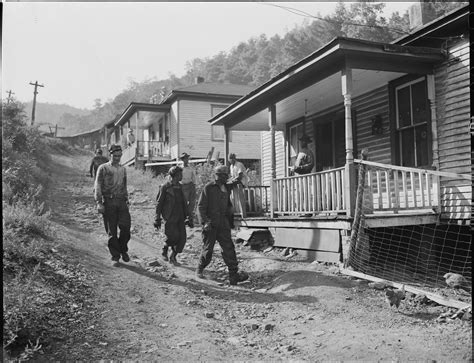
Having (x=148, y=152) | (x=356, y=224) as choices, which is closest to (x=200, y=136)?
(x=148, y=152)

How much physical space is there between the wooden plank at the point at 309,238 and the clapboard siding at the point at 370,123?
111 inches

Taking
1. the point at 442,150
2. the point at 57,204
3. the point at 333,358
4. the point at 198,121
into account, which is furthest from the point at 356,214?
the point at 198,121

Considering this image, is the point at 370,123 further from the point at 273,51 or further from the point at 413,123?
the point at 273,51

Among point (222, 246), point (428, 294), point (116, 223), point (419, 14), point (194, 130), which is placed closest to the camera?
point (428, 294)

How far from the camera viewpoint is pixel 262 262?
28.2ft

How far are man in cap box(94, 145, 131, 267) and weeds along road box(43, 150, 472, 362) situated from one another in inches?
14.2

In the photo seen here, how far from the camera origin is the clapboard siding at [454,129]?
8188mm

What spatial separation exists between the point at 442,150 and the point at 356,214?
2.65 meters

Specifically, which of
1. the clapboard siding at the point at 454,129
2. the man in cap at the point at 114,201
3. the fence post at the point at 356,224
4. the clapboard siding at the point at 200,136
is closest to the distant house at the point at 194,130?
the clapboard siding at the point at 200,136

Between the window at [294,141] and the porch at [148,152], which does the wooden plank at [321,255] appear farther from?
the porch at [148,152]

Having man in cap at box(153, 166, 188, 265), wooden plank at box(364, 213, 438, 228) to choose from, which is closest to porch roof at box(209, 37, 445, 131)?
wooden plank at box(364, 213, 438, 228)

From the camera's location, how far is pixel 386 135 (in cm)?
Result: 1013

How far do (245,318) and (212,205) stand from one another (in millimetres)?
2293

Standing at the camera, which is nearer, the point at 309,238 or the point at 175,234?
the point at 175,234
